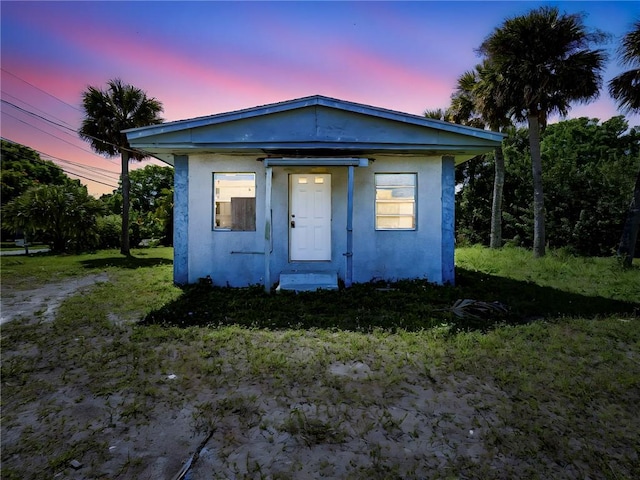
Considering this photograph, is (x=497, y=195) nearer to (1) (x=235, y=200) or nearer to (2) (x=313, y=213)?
(2) (x=313, y=213)

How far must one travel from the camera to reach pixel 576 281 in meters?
9.37

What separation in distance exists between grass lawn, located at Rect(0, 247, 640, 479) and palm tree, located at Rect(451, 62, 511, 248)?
10049 mm

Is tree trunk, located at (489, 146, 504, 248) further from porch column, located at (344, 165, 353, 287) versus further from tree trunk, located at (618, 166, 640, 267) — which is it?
porch column, located at (344, 165, 353, 287)

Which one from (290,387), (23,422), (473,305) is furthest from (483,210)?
(23,422)

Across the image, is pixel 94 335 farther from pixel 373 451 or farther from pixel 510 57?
pixel 510 57

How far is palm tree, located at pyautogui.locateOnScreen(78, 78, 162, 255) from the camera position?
16.5 m

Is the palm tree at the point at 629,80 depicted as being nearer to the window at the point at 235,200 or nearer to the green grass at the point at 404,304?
the green grass at the point at 404,304

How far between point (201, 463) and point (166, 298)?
5341 mm

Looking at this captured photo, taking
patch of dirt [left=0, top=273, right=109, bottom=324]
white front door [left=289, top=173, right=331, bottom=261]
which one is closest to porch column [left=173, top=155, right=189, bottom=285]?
patch of dirt [left=0, top=273, right=109, bottom=324]

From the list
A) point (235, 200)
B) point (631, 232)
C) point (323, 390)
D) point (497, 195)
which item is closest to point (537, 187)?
point (497, 195)

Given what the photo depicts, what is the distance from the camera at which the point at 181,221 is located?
8.16 meters

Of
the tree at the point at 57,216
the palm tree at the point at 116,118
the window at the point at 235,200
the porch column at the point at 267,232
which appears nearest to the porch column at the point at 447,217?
the porch column at the point at 267,232

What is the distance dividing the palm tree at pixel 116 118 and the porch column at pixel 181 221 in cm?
979

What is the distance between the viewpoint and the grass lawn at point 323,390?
240 centimetres
